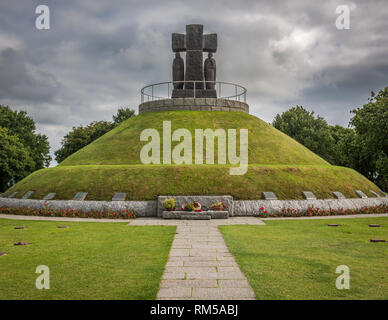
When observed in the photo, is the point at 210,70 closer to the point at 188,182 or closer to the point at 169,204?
the point at 188,182

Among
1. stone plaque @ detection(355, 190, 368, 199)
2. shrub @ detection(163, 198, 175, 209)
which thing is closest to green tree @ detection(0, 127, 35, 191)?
shrub @ detection(163, 198, 175, 209)

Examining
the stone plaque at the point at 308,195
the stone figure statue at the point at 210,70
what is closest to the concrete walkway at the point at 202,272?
the stone plaque at the point at 308,195

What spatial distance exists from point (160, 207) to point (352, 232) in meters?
11.4

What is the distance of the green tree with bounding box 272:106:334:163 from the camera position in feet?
192

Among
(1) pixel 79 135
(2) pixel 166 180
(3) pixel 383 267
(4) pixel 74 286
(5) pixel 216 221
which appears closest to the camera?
(4) pixel 74 286

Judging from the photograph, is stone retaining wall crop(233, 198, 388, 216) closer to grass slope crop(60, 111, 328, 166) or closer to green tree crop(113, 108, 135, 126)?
grass slope crop(60, 111, 328, 166)

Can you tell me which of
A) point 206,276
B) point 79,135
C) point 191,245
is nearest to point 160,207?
point 191,245

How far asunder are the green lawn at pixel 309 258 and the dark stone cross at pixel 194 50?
Answer: 24618 mm

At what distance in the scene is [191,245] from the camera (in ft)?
42.0

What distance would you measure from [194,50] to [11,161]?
31.3 meters

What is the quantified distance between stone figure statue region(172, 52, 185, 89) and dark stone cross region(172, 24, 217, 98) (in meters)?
0.63

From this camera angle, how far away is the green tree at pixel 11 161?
48.9m

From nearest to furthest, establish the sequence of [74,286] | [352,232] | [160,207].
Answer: [74,286], [352,232], [160,207]
